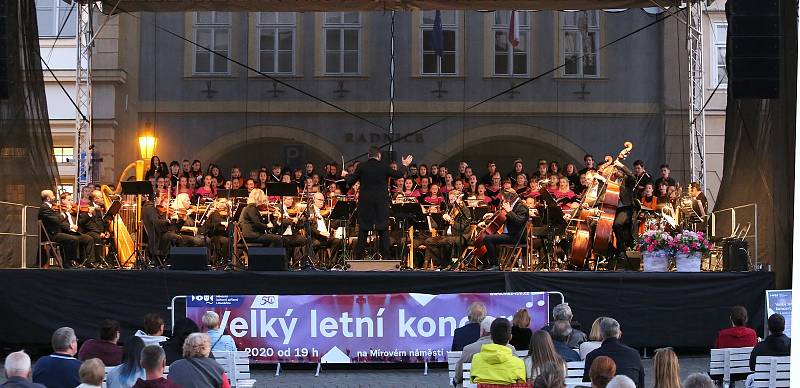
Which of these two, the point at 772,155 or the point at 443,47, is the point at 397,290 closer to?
the point at 772,155

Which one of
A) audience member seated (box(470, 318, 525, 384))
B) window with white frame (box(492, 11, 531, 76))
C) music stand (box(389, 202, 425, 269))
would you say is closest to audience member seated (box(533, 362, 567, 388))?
audience member seated (box(470, 318, 525, 384))

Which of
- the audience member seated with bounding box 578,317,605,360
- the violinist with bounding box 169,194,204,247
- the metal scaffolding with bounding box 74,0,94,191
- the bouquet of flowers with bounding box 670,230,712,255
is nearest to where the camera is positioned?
the audience member seated with bounding box 578,317,605,360

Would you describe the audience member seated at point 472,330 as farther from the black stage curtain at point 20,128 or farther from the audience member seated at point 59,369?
the black stage curtain at point 20,128

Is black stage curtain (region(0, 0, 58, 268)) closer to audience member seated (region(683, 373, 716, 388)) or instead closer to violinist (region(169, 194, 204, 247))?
violinist (region(169, 194, 204, 247))

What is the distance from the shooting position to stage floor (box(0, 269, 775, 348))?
1600cm

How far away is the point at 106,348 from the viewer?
1013 cm

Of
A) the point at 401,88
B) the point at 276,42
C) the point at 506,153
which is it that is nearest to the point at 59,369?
the point at 401,88

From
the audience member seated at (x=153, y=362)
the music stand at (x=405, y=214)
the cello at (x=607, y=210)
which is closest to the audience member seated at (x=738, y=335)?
the cello at (x=607, y=210)

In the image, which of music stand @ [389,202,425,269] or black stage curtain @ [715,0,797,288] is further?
music stand @ [389,202,425,269]

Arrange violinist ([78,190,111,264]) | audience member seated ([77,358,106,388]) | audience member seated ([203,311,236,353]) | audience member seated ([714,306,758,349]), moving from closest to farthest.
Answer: audience member seated ([77,358,106,388]), audience member seated ([203,311,236,353]), audience member seated ([714,306,758,349]), violinist ([78,190,111,264])

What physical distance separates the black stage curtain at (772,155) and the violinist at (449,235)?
408 centimetres

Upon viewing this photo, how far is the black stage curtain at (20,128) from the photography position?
1684 cm

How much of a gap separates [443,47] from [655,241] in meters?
11.7

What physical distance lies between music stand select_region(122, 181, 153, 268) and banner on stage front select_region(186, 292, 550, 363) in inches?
112
